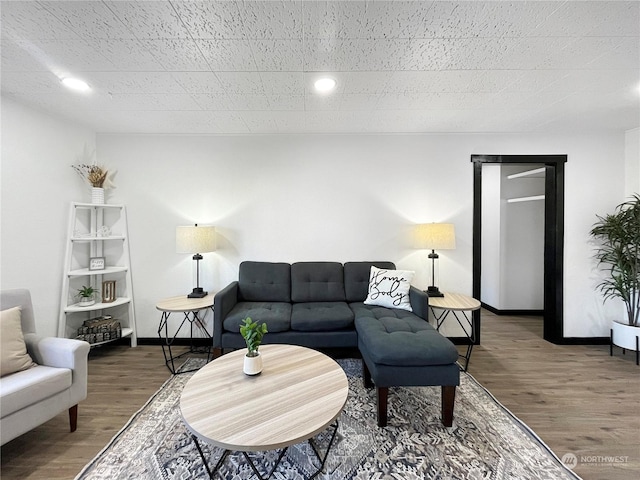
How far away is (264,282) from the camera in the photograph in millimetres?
3049

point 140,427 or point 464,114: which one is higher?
point 464,114

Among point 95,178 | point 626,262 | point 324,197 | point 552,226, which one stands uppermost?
point 95,178

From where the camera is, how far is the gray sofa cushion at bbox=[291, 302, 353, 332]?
249cm

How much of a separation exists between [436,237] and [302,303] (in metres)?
1.62

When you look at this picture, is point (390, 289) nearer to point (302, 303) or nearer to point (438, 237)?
point (438, 237)

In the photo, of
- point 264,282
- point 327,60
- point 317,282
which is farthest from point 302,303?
point 327,60

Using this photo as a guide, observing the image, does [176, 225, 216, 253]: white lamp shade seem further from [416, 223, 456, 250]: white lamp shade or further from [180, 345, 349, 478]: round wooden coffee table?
[416, 223, 456, 250]: white lamp shade

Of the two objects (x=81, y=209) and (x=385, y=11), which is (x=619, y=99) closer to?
(x=385, y=11)

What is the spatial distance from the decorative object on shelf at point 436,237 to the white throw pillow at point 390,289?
38 cm

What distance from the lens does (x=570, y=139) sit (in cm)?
320

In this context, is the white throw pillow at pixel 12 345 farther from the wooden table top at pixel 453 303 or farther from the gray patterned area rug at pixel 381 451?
the wooden table top at pixel 453 303

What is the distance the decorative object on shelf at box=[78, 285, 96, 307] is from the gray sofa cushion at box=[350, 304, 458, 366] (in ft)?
9.30

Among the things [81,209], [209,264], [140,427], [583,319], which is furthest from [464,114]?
[81,209]

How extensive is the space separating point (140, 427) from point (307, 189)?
2615 mm
